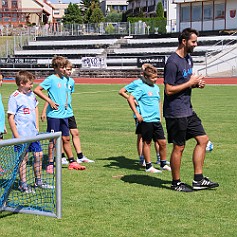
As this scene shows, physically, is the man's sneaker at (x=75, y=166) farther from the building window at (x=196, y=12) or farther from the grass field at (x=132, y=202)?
the building window at (x=196, y=12)

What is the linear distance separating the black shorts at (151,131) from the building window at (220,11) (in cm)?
4795

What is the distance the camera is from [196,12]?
5850 cm

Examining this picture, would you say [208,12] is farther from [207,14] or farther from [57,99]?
[57,99]

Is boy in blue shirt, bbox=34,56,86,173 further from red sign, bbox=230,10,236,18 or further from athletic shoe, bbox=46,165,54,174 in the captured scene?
red sign, bbox=230,10,236,18

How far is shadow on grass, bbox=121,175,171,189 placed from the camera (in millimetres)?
8301

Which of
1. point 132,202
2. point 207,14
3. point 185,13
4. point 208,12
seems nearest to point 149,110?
point 132,202

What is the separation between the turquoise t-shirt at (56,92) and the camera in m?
9.41

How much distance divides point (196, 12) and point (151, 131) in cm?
5086

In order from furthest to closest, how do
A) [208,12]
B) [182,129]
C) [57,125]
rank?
[208,12], [57,125], [182,129]

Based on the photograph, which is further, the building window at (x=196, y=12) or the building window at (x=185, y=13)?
the building window at (x=185, y=13)

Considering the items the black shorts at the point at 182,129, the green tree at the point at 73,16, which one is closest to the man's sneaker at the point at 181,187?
the black shorts at the point at 182,129

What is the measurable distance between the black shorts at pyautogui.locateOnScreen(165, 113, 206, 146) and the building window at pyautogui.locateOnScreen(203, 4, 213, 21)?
50.5 meters

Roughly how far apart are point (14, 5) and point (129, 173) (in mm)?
107297

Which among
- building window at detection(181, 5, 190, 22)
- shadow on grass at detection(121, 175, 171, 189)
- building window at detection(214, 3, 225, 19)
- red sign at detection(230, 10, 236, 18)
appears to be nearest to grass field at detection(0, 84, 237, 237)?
shadow on grass at detection(121, 175, 171, 189)
